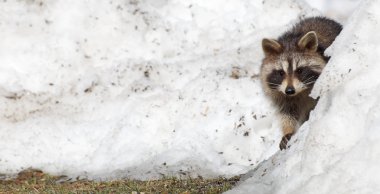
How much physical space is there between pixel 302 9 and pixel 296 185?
611 cm

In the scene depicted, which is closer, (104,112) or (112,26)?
(104,112)

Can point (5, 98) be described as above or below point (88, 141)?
above

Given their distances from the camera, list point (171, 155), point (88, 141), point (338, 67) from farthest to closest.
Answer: point (88, 141), point (171, 155), point (338, 67)

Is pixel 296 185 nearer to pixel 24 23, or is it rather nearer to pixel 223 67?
pixel 223 67

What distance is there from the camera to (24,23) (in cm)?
1002

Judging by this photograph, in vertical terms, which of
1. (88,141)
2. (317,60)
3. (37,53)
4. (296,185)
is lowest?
(296,185)

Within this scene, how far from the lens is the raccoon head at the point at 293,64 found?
24.0 ft

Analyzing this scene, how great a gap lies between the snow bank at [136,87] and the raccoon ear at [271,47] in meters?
0.98

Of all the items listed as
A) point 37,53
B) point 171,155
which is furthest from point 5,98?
point 171,155

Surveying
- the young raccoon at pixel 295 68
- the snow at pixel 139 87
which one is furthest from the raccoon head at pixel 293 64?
the snow at pixel 139 87

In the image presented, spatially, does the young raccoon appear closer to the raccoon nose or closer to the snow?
the raccoon nose

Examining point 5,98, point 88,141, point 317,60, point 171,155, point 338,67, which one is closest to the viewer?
point 338,67

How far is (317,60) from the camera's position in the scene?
739cm

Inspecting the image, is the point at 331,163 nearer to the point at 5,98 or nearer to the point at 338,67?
the point at 338,67
